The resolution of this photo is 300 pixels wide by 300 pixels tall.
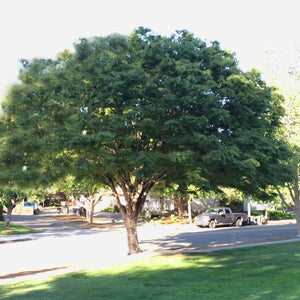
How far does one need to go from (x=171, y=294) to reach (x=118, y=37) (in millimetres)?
8462

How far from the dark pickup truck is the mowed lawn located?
18282 mm

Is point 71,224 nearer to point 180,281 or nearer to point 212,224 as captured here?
point 212,224

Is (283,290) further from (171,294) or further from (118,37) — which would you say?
(118,37)

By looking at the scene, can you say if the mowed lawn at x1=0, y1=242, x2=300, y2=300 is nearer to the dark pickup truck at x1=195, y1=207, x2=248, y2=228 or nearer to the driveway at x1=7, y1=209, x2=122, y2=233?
the dark pickup truck at x1=195, y1=207, x2=248, y2=228

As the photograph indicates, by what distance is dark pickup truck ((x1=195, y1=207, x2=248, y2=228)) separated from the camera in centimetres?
3225

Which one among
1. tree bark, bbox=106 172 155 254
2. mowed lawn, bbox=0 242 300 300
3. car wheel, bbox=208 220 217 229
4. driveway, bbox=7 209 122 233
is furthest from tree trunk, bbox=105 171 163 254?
car wheel, bbox=208 220 217 229

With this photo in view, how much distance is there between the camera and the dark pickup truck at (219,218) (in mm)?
32250

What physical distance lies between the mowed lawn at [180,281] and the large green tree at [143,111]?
279cm

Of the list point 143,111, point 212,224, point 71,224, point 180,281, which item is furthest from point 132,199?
point 71,224

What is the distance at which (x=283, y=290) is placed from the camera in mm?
8227

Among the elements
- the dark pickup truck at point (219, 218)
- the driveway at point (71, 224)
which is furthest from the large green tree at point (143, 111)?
the dark pickup truck at point (219, 218)

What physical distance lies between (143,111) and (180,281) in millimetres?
4911

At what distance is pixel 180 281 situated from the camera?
9805mm

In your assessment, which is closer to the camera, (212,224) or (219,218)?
(212,224)
